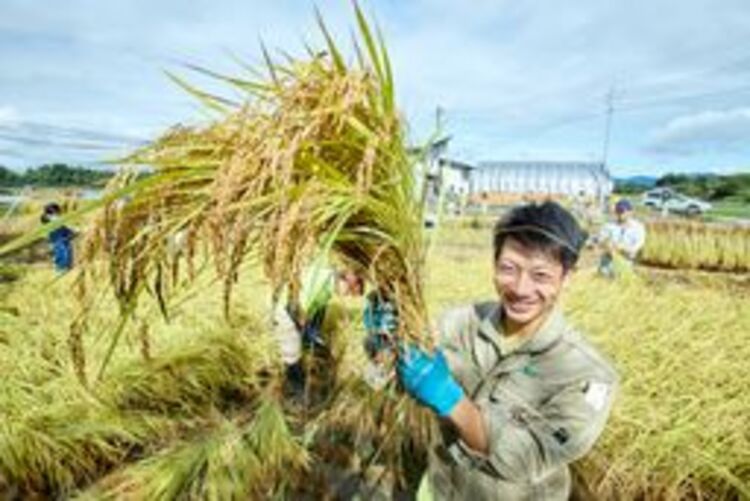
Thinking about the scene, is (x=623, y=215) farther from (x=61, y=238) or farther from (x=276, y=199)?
(x=276, y=199)

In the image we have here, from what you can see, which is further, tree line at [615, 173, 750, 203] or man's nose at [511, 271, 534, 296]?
tree line at [615, 173, 750, 203]

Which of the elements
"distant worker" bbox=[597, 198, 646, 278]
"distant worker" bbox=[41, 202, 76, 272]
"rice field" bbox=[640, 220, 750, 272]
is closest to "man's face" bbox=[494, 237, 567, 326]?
"distant worker" bbox=[41, 202, 76, 272]

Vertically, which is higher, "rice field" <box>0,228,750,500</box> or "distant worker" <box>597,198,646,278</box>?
"distant worker" <box>597,198,646,278</box>

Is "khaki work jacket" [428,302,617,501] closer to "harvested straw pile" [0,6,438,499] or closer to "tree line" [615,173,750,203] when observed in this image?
"harvested straw pile" [0,6,438,499]

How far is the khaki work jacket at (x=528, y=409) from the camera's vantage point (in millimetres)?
1560

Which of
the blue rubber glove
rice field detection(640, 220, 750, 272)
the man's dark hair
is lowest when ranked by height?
rice field detection(640, 220, 750, 272)

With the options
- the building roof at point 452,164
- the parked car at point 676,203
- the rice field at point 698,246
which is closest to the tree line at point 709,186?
the parked car at point 676,203

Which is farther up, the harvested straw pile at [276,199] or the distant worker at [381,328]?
the harvested straw pile at [276,199]

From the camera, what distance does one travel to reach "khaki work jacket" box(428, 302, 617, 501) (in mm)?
1560

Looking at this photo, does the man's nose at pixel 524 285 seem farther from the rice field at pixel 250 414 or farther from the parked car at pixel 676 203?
the parked car at pixel 676 203

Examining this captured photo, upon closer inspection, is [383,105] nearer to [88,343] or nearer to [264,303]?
[88,343]

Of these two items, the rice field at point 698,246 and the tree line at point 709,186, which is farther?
the tree line at point 709,186

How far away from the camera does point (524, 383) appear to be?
65.2 inches

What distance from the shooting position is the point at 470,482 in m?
1.70
